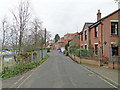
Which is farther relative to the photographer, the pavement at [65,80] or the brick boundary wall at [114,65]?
the brick boundary wall at [114,65]

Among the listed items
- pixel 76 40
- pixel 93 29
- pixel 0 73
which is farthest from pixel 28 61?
pixel 76 40

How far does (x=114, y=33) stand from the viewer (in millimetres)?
15219

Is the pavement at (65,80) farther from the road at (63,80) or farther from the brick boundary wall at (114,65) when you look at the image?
the brick boundary wall at (114,65)

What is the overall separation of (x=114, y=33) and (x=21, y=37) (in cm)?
1242

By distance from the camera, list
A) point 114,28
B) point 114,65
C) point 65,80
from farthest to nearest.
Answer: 1. point 114,28
2. point 114,65
3. point 65,80

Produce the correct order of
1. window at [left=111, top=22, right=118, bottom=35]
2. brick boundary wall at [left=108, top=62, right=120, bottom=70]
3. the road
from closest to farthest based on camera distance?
the road < brick boundary wall at [left=108, top=62, right=120, bottom=70] < window at [left=111, top=22, right=118, bottom=35]

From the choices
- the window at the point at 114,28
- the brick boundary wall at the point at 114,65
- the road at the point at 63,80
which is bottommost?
the road at the point at 63,80

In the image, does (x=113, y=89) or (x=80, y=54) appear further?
(x=80, y=54)

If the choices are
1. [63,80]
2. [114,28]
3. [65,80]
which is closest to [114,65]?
[65,80]

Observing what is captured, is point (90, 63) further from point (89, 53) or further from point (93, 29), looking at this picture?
point (93, 29)

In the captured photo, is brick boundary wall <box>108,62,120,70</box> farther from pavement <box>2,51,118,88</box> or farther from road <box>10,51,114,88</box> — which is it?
road <box>10,51,114,88</box>

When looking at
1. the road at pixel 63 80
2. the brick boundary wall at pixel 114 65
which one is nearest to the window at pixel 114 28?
the brick boundary wall at pixel 114 65

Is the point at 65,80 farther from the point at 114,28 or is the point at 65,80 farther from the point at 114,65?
the point at 114,28

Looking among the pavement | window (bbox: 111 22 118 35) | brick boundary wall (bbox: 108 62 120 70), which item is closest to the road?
the pavement
